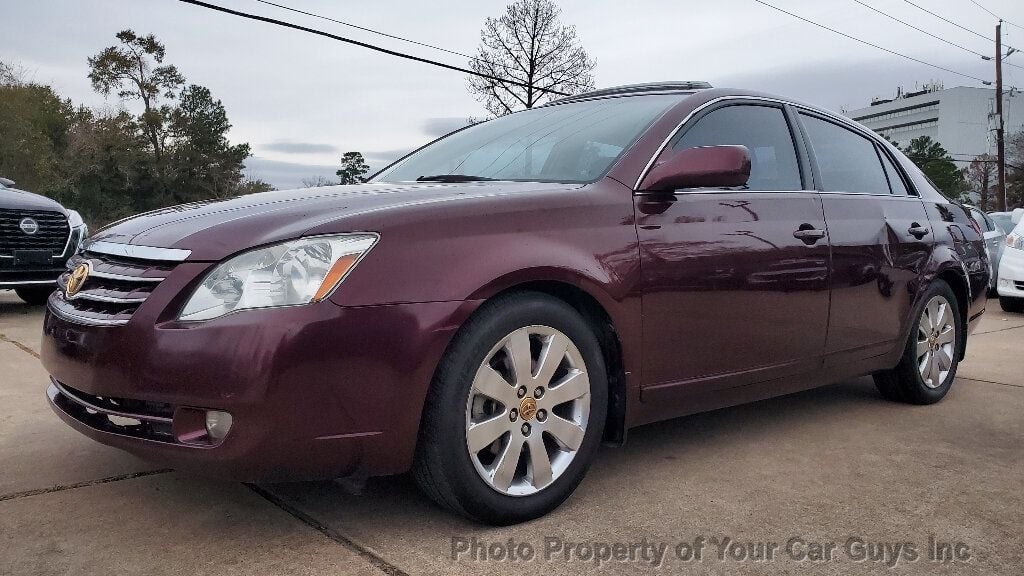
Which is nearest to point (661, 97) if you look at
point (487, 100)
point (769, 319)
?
point (769, 319)

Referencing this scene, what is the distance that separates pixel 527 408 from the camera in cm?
248

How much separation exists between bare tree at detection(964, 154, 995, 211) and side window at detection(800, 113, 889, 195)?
Answer: 7110cm

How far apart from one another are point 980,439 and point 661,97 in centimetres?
207

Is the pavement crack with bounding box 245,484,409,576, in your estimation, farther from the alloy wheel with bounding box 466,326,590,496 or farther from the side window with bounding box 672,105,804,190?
the side window with bounding box 672,105,804,190

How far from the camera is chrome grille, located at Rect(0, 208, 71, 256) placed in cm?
692

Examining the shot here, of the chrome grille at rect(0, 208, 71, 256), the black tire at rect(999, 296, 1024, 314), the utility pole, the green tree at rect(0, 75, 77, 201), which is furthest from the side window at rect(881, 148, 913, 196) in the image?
the green tree at rect(0, 75, 77, 201)

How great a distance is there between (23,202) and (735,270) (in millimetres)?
6500

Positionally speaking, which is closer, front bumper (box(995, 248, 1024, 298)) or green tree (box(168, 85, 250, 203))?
front bumper (box(995, 248, 1024, 298))

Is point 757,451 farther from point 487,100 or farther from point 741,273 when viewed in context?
point 487,100

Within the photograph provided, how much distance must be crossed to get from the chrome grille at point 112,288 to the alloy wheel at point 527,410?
37.2 inches

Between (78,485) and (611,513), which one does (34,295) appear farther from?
(611,513)

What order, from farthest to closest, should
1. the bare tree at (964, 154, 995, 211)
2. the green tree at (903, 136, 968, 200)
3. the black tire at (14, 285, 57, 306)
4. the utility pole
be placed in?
the bare tree at (964, 154, 995, 211) → the green tree at (903, 136, 968, 200) → the utility pole → the black tire at (14, 285, 57, 306)

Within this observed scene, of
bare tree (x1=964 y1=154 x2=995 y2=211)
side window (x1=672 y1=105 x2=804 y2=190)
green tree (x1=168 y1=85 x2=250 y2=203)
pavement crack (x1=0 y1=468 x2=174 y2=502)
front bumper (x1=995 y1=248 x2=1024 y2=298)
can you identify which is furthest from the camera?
bare tree (x1=964 y1=154 x2=995 y2=211)

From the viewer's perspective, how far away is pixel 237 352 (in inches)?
82.7
